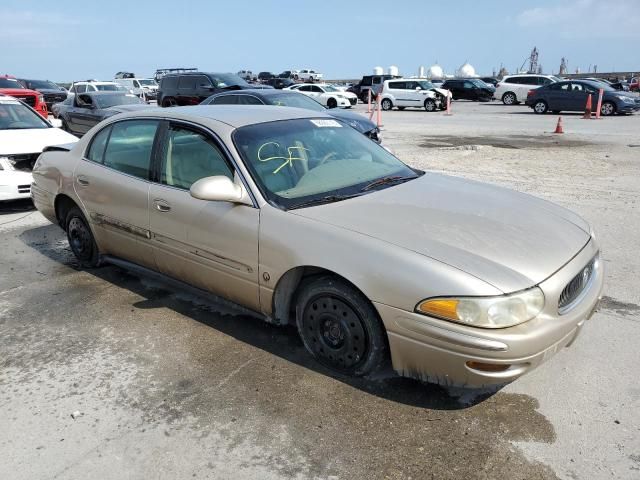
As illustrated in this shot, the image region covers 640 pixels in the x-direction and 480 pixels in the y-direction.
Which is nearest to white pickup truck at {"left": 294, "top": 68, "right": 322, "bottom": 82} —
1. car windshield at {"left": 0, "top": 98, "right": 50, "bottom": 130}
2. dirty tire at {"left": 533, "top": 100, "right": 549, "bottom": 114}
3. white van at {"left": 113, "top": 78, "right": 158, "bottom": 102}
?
white van at {"left": 113, "top": 78, "right": 158, "bottom": 102}

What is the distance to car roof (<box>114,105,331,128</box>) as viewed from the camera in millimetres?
3982

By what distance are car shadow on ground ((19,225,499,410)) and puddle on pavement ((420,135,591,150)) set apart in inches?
382

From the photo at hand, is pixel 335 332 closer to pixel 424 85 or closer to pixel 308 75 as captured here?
pixel 424 85

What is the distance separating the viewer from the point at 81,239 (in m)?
5.11

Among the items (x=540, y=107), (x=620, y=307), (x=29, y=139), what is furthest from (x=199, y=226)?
(x=540, y=107)

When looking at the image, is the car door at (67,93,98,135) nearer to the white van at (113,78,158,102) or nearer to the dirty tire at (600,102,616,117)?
the white van at (113,78,158,102)

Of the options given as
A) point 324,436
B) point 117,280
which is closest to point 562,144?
point 117,280

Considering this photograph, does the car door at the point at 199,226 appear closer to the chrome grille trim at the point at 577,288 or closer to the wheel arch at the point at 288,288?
the wheel arch at the point at 288,288

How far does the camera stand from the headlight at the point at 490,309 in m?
2.66

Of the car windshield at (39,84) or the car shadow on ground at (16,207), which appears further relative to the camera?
the car windshield at (39,84)

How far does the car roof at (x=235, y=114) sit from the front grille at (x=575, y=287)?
7.55 feet

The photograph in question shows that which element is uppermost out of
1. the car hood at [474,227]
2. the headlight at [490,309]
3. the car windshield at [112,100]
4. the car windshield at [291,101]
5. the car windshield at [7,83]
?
the car windshield at [7,83]

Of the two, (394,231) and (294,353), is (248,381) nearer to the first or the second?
(294,353)

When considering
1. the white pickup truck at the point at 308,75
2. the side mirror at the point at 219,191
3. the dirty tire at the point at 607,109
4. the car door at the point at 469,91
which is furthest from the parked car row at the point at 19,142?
the white pickup truck at the point at 308,75
